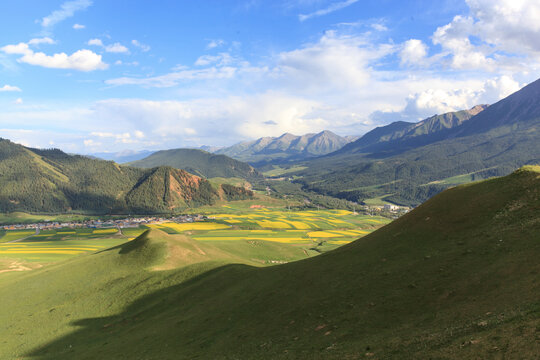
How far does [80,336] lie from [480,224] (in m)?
71.4

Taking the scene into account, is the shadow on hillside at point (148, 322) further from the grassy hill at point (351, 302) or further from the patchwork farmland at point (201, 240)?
the patchwork farmland at point (201, 240)

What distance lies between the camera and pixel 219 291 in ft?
187

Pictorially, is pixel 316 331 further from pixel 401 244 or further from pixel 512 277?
pixel 401 244

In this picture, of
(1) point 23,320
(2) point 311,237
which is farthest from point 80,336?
(2) point 311,237

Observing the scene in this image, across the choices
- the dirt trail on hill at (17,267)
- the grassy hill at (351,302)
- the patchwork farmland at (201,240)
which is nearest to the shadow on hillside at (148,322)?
the grassy hill at (351,302)

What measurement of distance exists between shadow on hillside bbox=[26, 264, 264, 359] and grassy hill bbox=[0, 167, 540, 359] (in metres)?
0.31

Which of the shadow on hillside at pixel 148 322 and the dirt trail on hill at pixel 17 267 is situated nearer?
the shadow on hillside at pixel 148 322

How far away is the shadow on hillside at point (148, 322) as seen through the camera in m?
42.8

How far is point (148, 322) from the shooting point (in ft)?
168

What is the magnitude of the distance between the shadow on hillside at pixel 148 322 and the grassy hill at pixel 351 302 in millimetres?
309

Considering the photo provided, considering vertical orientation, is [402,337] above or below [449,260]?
below

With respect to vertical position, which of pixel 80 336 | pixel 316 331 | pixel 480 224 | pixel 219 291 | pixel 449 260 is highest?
pixel 480 224

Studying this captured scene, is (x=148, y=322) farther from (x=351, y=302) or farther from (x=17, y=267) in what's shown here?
(x=17, y=267)

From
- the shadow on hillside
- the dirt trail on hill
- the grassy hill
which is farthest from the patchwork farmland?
the grassy hill
